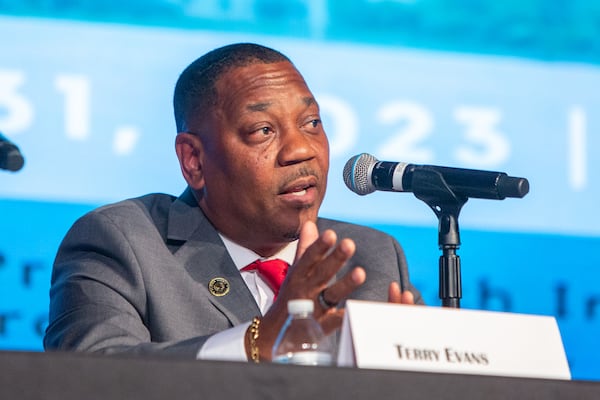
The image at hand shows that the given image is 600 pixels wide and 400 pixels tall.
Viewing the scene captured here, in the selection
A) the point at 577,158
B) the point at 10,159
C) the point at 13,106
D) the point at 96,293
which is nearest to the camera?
the point at 10,159

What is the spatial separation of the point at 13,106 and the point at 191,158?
2.74 ft

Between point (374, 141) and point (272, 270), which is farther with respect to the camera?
point (374, 141)

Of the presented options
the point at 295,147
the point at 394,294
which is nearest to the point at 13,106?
the point at 295,147

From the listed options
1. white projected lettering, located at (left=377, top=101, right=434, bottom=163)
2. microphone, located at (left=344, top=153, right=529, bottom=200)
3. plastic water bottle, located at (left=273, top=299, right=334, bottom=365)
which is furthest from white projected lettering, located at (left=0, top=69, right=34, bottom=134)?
plastic water bottle, located at (left=273, top=299, right=334, bottom=365)

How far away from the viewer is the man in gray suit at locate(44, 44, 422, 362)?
107 inches

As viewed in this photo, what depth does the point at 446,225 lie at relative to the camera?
2.32 m

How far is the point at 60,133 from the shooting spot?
3625 millimetres

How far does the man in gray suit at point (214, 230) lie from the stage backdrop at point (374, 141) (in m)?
0.56

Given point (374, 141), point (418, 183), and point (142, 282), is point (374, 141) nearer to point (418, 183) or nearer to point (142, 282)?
point (142, 282)

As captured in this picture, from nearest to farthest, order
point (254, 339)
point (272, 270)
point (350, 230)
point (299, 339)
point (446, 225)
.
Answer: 1. point (299, 339)
2. point (254, 339)
3. point (446, 225)
4. point (272, 270)
5. point (350, 230)

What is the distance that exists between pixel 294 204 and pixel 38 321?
3.82 feet

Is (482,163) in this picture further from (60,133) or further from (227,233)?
(60,133)

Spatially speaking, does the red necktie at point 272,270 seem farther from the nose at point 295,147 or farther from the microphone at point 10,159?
the microphone at point 10,159

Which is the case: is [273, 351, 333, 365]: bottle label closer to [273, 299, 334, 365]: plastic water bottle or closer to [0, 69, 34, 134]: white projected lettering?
[273, 299, 334, 365]: plastic water bottle
